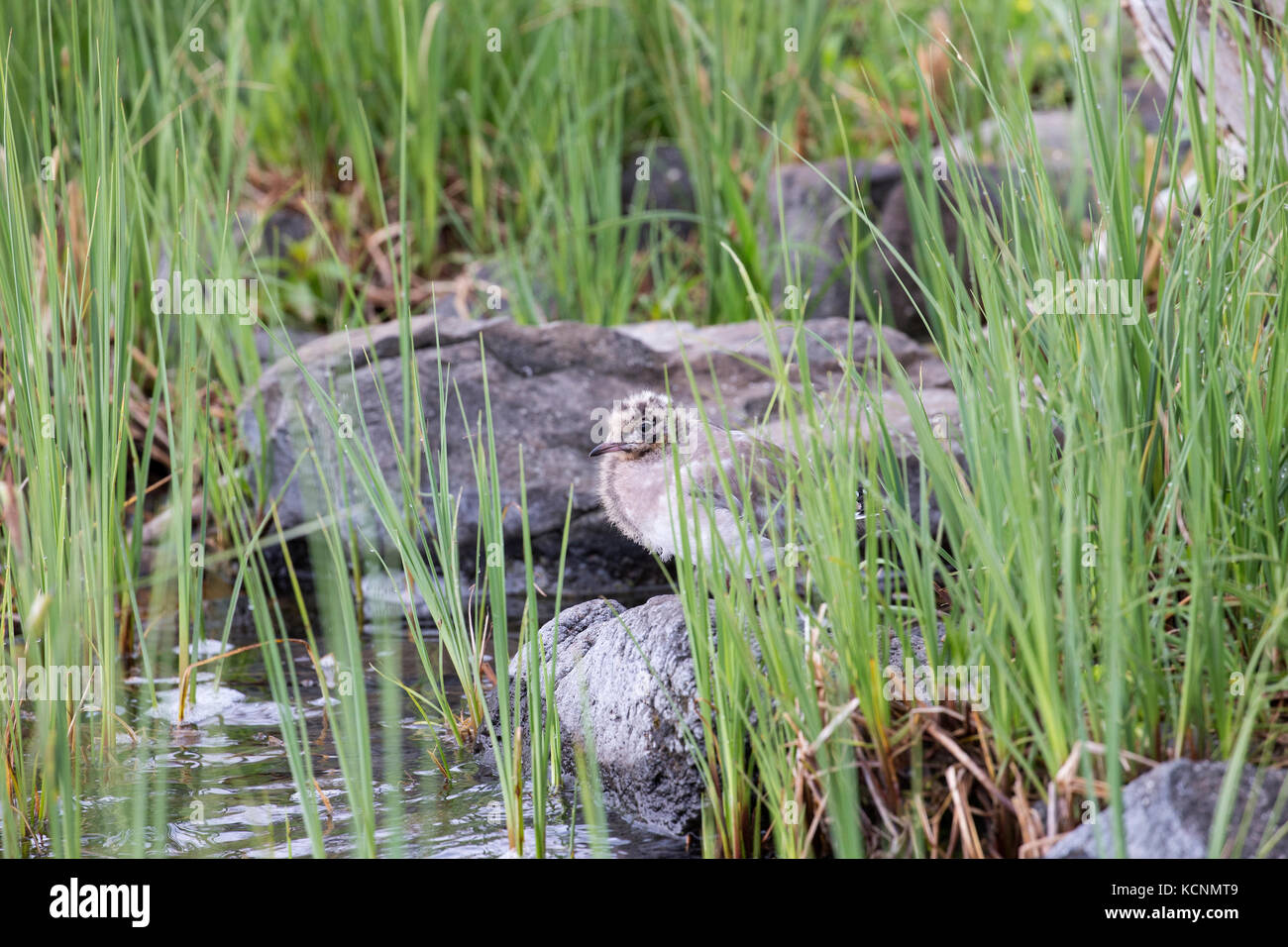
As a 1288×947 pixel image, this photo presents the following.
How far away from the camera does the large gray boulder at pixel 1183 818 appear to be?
76.7 inches

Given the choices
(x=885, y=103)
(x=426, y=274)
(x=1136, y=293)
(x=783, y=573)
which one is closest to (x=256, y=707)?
(x=783, y=573)

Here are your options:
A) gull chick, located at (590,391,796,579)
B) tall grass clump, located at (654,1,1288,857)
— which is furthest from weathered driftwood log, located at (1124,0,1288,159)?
gull chick, located at (590,391,796,579)

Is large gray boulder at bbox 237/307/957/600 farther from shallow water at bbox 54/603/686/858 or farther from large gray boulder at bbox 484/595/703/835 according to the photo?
large gray boulder at bbox 484/595/703/835

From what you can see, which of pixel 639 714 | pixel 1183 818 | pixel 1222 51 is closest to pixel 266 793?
pixel 639 714

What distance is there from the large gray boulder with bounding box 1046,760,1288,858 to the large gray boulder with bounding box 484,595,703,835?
0.85 m

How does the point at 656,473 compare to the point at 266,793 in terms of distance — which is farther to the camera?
the point at 656,473

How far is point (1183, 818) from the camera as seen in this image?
196 centimetres

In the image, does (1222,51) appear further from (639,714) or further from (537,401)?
(537,401)

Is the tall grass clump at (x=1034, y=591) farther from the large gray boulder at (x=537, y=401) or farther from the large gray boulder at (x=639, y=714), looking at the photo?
the large gray boulder at (x=537, y=401)

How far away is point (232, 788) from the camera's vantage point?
9.64 ft

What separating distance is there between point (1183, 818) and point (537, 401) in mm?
3188

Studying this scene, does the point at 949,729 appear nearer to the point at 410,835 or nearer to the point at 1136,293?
the point at 1136,293

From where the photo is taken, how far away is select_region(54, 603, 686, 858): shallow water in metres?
2.61

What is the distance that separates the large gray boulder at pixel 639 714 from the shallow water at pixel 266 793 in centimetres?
Result: 8
